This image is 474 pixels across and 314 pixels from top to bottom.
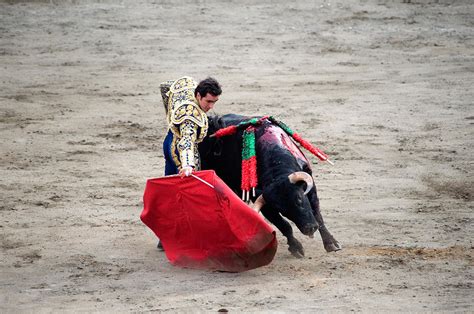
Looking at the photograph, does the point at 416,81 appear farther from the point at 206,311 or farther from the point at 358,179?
the point at 206,311

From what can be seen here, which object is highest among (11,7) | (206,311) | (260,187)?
(11,7)

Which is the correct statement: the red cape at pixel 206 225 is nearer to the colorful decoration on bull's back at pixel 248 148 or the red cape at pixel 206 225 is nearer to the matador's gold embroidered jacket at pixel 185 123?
the matador's gold embroidered jacket at pixel 185 123

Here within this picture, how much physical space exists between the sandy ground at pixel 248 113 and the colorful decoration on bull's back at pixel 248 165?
58cm

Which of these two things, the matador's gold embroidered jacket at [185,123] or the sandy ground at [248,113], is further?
the matador's gold embroidered jacket at [185,123]

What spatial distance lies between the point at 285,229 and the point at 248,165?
57cm

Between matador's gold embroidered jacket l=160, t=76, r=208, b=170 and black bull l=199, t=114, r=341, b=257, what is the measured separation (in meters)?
0.23

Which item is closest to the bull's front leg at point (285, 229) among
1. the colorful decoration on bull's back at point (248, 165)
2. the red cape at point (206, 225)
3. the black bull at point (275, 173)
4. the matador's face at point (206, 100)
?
the black bull at point (275, 173)

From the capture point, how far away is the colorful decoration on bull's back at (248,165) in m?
7.07

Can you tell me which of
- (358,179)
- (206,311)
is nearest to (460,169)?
(358,179)

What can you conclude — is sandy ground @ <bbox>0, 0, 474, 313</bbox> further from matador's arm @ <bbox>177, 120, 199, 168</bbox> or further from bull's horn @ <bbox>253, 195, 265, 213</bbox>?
matador's arm @ <bbox>177, 120, 199, 168</bbox>

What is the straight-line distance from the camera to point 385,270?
686cm

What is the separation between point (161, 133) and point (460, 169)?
3195mm

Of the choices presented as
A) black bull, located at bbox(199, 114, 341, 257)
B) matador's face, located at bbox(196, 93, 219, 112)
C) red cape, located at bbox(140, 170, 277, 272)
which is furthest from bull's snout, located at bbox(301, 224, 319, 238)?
matador's face, located at bbox(196, 93, 219, 112)

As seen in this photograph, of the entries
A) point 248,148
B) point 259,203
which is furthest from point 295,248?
point 248,148
